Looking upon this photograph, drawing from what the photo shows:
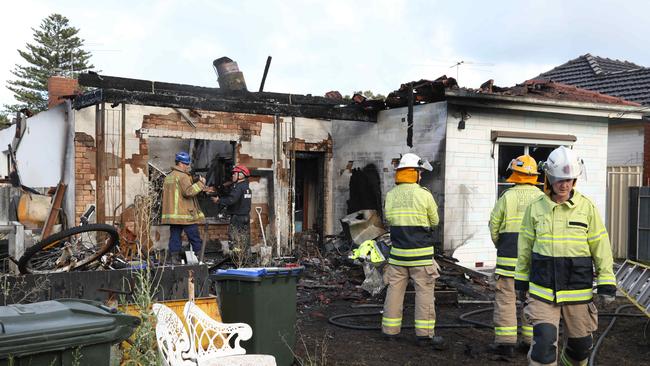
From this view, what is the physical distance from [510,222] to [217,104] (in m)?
5.65

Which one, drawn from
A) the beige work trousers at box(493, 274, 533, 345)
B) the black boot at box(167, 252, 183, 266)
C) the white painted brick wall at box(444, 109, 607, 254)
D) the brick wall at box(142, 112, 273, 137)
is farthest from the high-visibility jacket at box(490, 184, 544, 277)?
the brick wall at box(142, 112, 273, 137)

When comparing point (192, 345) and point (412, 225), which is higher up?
point (412, 225)

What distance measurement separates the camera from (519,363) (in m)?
5.56

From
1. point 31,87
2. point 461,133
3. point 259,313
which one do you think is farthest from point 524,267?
point 31,87

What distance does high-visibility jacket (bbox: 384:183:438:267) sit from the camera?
19.9ft

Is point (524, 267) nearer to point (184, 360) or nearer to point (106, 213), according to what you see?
point (184, 360)

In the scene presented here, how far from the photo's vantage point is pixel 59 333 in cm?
311

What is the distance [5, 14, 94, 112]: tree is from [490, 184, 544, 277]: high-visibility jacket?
126ft

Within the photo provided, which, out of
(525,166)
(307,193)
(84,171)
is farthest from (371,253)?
(307,193)

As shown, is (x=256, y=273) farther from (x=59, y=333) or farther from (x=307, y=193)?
(x=307, y=193)

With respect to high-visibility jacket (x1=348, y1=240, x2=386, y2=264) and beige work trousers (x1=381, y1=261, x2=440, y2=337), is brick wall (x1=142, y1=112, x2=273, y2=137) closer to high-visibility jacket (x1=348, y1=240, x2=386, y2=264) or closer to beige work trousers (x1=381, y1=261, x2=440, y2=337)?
high-visibility jacket (x1=348, y1=240, x2=386, y2=264)

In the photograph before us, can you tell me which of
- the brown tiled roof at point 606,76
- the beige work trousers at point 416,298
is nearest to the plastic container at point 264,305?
the beige work trousers at point 416,298

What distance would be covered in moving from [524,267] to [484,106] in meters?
5.87

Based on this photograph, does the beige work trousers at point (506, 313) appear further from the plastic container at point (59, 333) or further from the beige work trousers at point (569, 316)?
the plastic container at point (59, 333)
